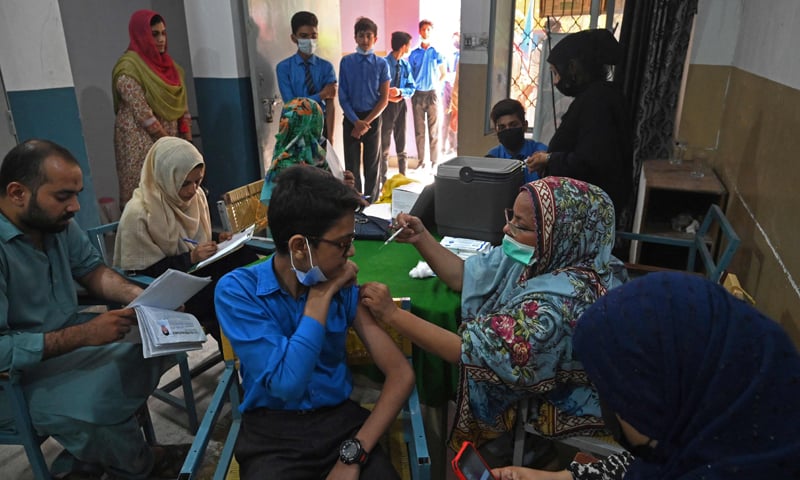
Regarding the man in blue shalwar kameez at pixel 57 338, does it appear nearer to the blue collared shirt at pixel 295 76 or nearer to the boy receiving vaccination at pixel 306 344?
the boy receiving vaccination at pixel 306 344

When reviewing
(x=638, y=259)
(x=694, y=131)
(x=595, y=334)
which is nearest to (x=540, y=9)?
(x=694, y=131)

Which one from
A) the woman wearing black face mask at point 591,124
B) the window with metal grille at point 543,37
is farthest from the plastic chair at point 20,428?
the window with metal grille at point 543,37

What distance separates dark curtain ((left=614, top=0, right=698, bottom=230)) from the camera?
3273 mm

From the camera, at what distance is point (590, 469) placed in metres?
1.12

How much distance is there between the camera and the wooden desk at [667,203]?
9.52ft

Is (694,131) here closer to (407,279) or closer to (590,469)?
(407,279)

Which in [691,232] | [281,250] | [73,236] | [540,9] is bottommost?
[691,232]

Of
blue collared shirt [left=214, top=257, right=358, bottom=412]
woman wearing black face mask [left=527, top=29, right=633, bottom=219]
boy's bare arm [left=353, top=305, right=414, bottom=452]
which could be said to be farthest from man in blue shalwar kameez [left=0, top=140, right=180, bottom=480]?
woman wearing black face mask [left=527, top=29, right=633, bottom=219]

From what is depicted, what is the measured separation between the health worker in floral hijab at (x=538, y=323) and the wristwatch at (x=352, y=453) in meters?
0.29

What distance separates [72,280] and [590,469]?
1639mm

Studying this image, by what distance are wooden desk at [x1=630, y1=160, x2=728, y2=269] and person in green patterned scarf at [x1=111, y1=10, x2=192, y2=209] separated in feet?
10.1

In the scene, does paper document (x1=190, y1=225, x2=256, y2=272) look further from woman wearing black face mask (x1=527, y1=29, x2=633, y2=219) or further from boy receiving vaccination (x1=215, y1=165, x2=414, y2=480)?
woman wearing black face mask (x1=527, y1=29, x2=633, y2=219)

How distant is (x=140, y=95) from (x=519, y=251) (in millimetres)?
3035

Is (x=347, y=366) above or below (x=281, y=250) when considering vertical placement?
below
